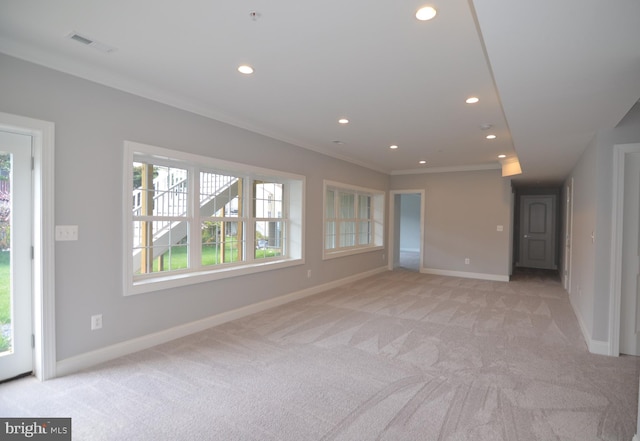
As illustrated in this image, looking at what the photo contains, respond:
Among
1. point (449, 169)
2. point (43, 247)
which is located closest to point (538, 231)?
point (449, 169)

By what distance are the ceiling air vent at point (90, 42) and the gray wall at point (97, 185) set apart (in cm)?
49

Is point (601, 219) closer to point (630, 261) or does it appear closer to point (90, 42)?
point (630, 261)

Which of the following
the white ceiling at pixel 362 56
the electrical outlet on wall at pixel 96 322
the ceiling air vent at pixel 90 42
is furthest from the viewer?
the electrical outlet on wall at pixel 96 322

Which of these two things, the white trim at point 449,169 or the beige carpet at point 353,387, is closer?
the beige carpet at point 353,387

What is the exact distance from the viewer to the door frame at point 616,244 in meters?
3.15

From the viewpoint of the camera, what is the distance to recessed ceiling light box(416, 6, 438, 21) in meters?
1.86

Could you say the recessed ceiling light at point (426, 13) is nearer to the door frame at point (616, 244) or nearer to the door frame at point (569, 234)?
the door frame at point (616, 244)

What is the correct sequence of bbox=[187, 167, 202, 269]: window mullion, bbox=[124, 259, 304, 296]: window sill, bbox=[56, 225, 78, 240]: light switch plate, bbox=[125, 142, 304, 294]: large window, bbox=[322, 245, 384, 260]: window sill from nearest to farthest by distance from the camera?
bbox=[56, 225, 78, 240]: light switch plate
bbox=[124, 259, 304, 296]: window sill
bbox=[125, 142, 304, 294]: large window
bbox=[187, 167, 202, 269]: window mullion
bbox=[322, 245, 384, 260]: window sill

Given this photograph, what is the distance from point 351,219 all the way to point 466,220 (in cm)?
254

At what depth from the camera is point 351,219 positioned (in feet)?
22.8

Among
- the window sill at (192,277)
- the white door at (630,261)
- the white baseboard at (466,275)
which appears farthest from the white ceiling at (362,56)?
the white baseboard at (466,275)

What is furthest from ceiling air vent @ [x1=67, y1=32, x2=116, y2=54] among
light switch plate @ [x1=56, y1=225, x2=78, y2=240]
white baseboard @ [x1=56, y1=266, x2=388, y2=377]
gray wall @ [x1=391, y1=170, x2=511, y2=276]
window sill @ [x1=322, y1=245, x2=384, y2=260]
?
gray wall @ [x1=391, y1=170, x2=511, y2=276]

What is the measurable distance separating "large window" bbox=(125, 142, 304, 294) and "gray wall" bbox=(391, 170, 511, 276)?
12.7 ft

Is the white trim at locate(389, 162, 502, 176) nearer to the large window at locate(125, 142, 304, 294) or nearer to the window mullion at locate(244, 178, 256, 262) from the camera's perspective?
the large window at locate(125, 142, 304, 294)
